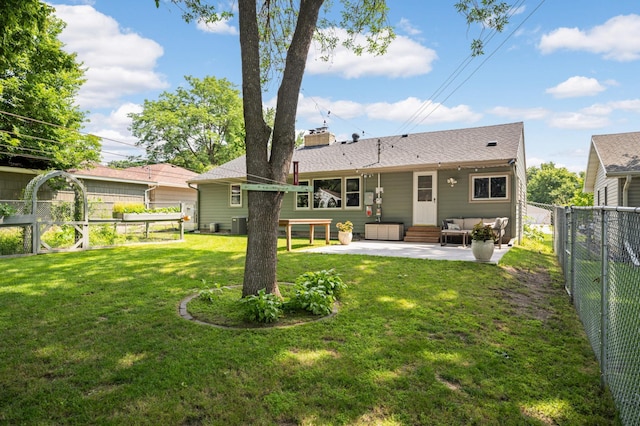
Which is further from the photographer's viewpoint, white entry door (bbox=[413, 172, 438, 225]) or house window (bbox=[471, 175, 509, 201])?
white entry door (bbox=[413, 172, 438, 225])

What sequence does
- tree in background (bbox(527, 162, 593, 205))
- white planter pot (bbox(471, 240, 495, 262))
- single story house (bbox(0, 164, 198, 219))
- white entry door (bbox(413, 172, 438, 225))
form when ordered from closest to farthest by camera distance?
white planter pot (bbox(471, 240, 495, 262)) < white entry door (bbox(413, 172, 438, 225)) < single story house (bbox(0, 164, 198, 219)) < tree in background (bbox(527, 162, 593, 205))

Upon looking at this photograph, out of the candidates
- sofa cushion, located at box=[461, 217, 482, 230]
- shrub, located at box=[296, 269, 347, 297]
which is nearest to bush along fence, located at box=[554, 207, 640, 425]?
shrub, located at box=[296, 269, 347, 297]

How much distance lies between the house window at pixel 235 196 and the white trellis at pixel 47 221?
671 centimetres

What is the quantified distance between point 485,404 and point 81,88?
760 inches

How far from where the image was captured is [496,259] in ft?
24.4

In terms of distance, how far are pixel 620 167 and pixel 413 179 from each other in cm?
585

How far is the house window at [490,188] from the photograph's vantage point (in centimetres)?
1057

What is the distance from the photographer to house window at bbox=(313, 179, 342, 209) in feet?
45.0

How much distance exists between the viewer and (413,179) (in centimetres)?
1206

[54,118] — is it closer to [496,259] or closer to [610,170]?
[496,259]

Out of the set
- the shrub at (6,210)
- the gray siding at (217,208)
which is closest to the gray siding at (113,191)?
the gray siding at (217,208)

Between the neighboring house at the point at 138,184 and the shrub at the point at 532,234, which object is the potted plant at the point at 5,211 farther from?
the shrub at the point at 532,234

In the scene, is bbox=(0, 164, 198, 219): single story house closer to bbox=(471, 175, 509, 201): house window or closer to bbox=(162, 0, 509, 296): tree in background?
bbox=(162, 0, 509, 296): tree in background

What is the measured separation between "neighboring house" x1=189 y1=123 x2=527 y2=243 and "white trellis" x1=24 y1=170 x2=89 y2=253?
238 inches
